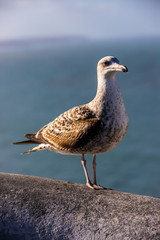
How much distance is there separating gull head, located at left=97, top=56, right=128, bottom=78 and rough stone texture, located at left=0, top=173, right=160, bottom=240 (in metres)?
2.09

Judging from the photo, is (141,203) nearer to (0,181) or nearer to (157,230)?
(157,230)

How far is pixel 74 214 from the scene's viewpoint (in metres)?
6.29

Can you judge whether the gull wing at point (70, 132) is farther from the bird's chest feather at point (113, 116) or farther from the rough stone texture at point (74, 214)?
the rough stone texture at point (74, 214)

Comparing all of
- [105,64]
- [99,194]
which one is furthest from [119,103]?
[99,194]

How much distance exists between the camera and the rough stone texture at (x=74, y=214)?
19.7 ft

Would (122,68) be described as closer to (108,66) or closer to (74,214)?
(108,66)

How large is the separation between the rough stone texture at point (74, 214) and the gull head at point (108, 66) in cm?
209

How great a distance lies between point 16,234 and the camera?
637 cm

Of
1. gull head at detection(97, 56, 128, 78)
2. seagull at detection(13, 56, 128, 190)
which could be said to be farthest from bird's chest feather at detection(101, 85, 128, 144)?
gull head at detection(97, 56, 128, 78)

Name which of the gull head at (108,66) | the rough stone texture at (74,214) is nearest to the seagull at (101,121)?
the gull head at (108,66)

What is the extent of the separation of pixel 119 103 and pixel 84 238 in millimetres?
2261

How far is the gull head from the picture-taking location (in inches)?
249

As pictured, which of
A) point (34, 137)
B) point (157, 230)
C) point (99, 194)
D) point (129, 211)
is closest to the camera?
point (157, 230)

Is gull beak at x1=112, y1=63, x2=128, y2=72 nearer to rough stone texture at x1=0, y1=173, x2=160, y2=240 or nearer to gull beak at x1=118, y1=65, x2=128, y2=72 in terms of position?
gull beak at x1=118, y1=65, x2=128, y2=72
